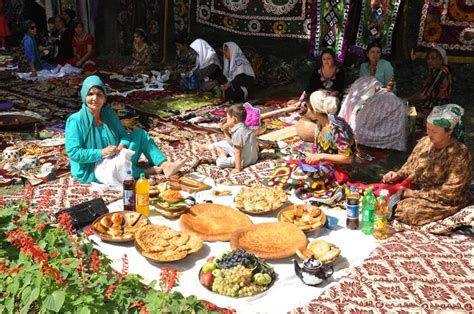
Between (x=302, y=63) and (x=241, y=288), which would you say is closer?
(x=241, y=288)

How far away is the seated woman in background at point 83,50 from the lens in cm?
1182

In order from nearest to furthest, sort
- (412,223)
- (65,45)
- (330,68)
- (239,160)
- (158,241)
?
(158,241), (412,223), (239,160), (330,68), (65,45)

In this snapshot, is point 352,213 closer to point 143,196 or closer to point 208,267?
point 208,267

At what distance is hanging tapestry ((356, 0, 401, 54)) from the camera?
9.70m

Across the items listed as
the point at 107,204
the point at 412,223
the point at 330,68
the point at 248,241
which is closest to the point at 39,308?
the point at 248,241

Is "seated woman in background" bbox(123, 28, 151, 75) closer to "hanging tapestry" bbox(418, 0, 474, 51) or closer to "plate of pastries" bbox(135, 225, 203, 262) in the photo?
"hanging tapestry" bbox(418, 0, 474, 51)

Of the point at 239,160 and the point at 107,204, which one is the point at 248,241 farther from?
the point at 239,160

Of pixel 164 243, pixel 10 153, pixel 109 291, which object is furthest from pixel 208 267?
pixel 10 153

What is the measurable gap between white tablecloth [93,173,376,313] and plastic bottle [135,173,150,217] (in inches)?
4.1

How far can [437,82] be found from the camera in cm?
805

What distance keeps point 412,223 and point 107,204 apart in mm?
2700

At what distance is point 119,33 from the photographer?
43.8 feet

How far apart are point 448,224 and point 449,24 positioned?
220 inches

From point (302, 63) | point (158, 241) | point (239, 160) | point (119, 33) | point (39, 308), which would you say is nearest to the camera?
point (39, 308)
